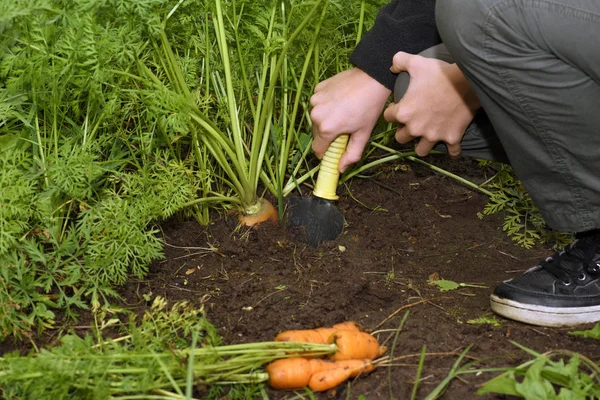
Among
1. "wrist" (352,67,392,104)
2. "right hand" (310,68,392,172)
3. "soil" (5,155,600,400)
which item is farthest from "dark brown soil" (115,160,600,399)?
"wrist" (352,67,392,104)

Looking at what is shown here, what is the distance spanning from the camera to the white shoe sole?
191 centimetres

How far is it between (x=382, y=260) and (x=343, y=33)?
76 centimetres

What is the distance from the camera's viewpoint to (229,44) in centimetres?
235

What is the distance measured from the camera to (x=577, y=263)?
1972 millimetres

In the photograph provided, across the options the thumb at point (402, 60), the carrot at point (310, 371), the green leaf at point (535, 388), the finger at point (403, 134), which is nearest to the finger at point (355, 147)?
the finger at point (403, 134)

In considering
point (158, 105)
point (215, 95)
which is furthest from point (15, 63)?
point (215, 95)

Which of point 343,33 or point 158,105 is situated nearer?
point 158,105

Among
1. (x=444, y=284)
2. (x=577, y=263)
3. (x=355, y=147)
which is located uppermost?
(x=355, y=147)

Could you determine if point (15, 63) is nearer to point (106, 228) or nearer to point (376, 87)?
point (106, 228)

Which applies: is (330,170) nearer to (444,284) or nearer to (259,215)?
(259,215)

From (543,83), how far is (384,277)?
74 centimetres

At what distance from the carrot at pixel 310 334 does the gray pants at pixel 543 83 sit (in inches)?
24.5

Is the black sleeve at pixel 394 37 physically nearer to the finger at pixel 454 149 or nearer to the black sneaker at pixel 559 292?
the finger at pixel 454 149

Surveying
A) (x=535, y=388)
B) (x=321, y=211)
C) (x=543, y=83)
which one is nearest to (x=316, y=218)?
(x=321, y=211)
